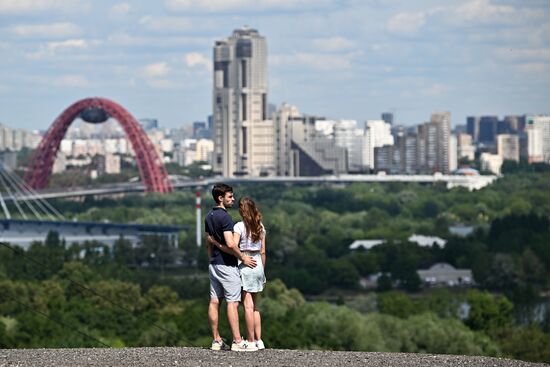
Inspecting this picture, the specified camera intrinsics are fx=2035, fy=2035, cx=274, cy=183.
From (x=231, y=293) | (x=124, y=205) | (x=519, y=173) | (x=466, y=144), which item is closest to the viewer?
(x=231, y=293)

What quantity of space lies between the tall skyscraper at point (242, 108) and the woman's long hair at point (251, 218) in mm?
133368

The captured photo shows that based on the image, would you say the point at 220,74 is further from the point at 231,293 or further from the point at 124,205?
the point at 231,293

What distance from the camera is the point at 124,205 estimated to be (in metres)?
107

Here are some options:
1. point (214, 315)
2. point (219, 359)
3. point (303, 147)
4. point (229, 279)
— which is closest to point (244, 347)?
point (214, 315)

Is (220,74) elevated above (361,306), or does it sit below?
above

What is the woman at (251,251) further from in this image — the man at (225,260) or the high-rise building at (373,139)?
the high-rise building at (373,139)

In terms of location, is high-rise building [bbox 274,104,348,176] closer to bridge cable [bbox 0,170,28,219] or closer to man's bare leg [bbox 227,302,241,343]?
bridge cable [bbox 0,170,28,219]

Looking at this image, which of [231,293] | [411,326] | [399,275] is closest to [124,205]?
[399,275]

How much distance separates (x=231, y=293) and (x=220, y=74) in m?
137

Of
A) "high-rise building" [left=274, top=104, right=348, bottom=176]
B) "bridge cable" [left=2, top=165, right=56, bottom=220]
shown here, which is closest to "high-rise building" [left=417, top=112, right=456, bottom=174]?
"high-rise building" [left=274, top=104, right=348, bottom=176]

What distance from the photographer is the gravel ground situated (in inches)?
552

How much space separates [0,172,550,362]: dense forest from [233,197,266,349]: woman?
16.0 m

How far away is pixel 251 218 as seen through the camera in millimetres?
14695

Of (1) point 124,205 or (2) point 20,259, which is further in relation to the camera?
(1) point 124,205
